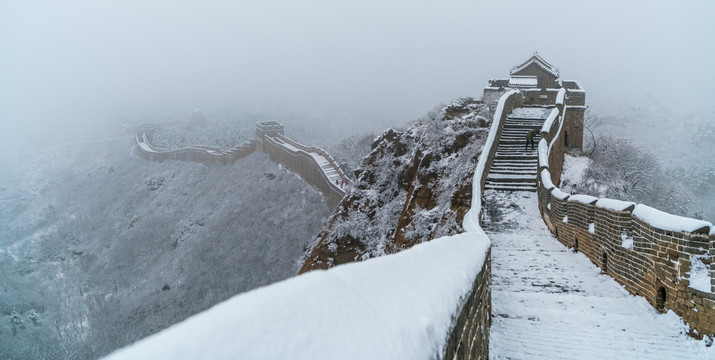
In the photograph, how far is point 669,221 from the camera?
611 cm

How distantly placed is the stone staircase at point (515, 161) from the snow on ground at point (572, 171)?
229cm

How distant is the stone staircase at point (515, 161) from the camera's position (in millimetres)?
14781

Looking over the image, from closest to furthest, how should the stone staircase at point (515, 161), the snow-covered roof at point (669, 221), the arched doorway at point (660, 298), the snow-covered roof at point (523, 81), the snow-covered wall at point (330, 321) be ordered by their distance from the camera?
the snow-covered wall at point (330, 321)
the snow-covered roof at point (669, 221)
the arched doorway at point (660, 298)
the stone staircase at point (515, 161)
the snow-covered roof at point (523, 81)

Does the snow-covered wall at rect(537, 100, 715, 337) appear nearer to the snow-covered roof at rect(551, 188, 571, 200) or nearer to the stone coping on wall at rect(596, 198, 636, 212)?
the stone coping on wall at rect(596, 198, 636, 212)

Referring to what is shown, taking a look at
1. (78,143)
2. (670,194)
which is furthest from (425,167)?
(78,143)

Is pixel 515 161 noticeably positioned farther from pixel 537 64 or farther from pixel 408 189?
pixel 537 64

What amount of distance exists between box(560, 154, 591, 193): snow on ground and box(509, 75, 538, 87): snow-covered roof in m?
5.47

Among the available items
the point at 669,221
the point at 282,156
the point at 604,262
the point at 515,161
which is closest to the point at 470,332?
the point at 669,221

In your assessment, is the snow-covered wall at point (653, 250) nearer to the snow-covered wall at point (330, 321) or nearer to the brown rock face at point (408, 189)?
the snow-covered wall at point (330, 321)

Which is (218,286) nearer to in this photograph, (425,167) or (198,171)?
(425,167)

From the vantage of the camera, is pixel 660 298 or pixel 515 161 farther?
pixel 515 161

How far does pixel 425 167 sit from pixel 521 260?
9.16 meters

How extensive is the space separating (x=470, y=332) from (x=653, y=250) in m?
4.05

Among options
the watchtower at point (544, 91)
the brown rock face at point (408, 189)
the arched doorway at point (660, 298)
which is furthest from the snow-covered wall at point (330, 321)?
the watchtower at point (544, 91)
